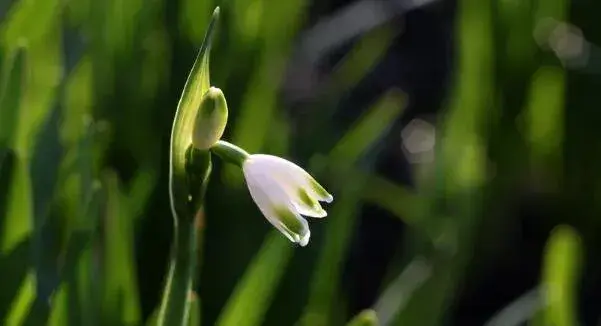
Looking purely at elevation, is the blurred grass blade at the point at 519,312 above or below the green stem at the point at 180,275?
below

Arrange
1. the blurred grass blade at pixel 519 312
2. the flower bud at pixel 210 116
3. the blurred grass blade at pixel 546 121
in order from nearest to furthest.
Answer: the flower bud at pixel 210 116
the blurred grass blade at pixel 519 312
the blurred grass blade at pixel 546 121

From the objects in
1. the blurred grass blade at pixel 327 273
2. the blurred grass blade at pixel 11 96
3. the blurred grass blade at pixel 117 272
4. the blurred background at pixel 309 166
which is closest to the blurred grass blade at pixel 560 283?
the blurred background at pixel 309 166

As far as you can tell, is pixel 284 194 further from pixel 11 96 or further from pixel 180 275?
pixel 11 96

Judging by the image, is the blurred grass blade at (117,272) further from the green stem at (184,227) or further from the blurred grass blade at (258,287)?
the green stem at (184,227)

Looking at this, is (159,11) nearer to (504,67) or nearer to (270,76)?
(270,76)

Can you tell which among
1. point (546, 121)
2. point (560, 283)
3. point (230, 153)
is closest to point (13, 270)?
point (230, 153)

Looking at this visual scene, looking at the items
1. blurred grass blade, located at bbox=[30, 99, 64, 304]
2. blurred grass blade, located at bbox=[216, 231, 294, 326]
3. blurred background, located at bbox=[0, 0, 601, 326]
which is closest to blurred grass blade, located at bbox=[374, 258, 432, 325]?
blurred background, located at bbox=[0, 0, 601, 326]

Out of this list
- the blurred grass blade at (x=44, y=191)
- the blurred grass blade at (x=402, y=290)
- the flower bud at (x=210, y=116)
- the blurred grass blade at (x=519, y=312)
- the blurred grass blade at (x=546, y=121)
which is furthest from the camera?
the blurred grass blade at (x=546, y=121)

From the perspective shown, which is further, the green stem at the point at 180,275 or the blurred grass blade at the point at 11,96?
the blurred grass blade at the point at 11,96

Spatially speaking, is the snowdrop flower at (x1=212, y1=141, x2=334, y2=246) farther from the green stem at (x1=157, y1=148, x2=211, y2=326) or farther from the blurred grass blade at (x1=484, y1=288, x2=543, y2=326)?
the blurred grass blade at (x1=484, y1=288, x2=543, y2=326)
